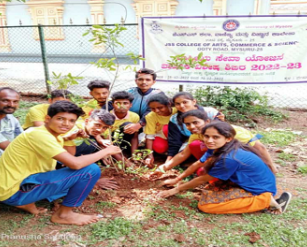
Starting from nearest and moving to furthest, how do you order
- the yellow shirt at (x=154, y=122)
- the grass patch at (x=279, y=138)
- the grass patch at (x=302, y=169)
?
1. the grass patch at (x=302, y=169)
2. the yellow shirt at (x=154, y=122)
3. the grass patch at (x=279, y=138)

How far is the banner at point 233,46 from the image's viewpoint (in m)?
4.62

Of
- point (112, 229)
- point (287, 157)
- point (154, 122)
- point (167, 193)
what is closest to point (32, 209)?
point (112, 229)

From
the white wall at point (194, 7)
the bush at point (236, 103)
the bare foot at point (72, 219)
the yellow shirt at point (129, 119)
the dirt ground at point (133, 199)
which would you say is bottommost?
the dirt ground at point (133, 199)

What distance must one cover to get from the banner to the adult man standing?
101 inches

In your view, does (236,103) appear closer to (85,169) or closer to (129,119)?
(129,119)

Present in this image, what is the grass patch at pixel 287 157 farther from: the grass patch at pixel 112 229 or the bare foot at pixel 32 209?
the bare foot at pixel 32 209

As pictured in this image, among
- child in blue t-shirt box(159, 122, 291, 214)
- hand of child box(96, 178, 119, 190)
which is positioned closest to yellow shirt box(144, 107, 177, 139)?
hand of child box(96, 178, 119, 190)

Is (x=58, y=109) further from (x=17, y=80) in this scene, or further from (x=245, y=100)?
(x=17, y=80)

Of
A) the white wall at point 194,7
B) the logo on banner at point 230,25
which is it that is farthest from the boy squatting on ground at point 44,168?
the white wall at point 194,7

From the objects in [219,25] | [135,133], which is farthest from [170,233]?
A: [219,25]

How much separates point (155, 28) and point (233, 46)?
1.38 m

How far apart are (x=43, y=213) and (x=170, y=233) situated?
3.63 ft

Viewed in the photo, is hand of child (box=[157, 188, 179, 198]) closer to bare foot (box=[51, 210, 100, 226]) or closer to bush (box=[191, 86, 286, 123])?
bare foot (box=[51, 210, 100, 226])

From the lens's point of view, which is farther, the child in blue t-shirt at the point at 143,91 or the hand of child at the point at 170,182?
the child in blue t-shirt at the point at 143,91
